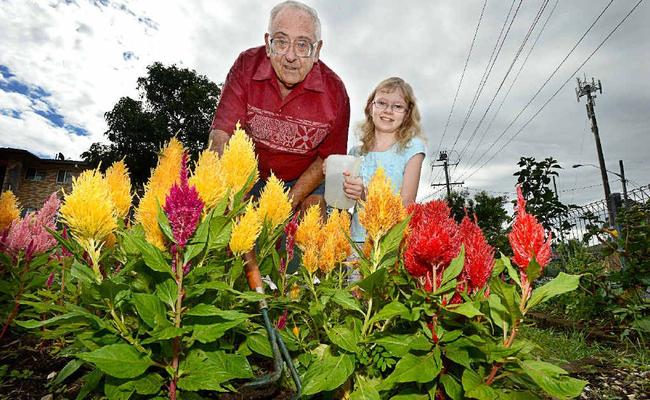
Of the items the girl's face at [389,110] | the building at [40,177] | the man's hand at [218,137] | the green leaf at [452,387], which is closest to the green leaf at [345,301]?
the green leaf at [452,387]

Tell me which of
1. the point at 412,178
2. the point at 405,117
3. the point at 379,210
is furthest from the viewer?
the point at 405,117

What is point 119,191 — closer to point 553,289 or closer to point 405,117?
point 553,289

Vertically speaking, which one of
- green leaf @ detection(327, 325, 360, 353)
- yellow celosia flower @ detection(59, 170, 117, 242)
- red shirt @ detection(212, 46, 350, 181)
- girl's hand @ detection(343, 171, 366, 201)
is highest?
red shirt @ detection(212, 46, 350, 181)

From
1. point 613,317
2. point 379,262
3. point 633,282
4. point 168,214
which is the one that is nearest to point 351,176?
point 379,262

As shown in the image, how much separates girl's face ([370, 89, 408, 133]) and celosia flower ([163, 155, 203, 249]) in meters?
3.00

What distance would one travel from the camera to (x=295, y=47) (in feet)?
9.47

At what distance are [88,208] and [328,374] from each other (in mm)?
747

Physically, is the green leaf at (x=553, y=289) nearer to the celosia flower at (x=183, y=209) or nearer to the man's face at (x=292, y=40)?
the celosia flower at (x=183, y=209)

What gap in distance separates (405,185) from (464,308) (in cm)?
225

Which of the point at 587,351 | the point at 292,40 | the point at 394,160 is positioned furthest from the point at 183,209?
the point at 587,351

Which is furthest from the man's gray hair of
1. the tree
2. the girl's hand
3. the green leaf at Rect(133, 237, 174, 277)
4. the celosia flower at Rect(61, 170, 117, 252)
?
the tree

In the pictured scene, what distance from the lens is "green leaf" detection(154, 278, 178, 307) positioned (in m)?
0.92

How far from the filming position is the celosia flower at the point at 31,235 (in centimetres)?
181

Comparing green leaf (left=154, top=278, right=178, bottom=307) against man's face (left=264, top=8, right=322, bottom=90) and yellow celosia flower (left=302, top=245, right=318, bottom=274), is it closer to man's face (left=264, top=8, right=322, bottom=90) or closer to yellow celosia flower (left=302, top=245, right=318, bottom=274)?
yellow celosia flower (left=302, top=245, right=318, bottom=274)
